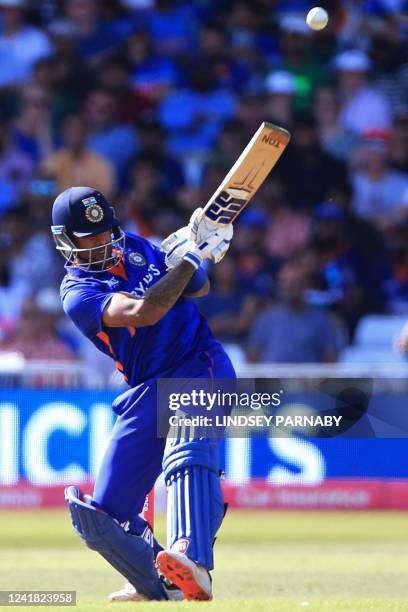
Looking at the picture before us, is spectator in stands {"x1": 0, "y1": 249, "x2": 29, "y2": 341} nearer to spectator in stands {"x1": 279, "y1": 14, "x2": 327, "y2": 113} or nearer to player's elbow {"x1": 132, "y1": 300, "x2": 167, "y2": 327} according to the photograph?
spectator in stands {"x1": 279, "y1": 14, "x2": 327, "y2": 113}

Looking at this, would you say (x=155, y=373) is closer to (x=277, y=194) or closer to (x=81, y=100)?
(x=277, y=194)

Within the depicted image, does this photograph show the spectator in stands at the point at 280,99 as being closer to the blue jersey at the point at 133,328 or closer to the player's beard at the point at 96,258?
the blue jersey at the point at 133,328

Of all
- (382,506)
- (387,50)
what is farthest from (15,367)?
(387,50)

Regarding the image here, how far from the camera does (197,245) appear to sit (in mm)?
5801

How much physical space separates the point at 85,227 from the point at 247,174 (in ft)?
2.58

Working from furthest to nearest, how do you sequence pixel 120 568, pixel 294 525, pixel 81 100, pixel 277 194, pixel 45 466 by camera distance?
pixel 81 100 → pixel 277 194 → pixel 45 466 → pixel 294 525 → pixel 120 568

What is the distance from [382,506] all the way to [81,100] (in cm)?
519

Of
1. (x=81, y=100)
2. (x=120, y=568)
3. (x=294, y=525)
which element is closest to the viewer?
(x=120, y=568)

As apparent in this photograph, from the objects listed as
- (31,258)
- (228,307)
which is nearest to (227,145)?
(228,307)

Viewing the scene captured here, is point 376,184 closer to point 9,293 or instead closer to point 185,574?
point 9,293

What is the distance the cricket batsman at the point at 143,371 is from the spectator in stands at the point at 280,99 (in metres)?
6.96

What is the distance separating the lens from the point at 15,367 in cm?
1112

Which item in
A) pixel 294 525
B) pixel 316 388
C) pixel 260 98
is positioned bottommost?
pixel 294 525

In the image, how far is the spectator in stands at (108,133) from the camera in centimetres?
1319
